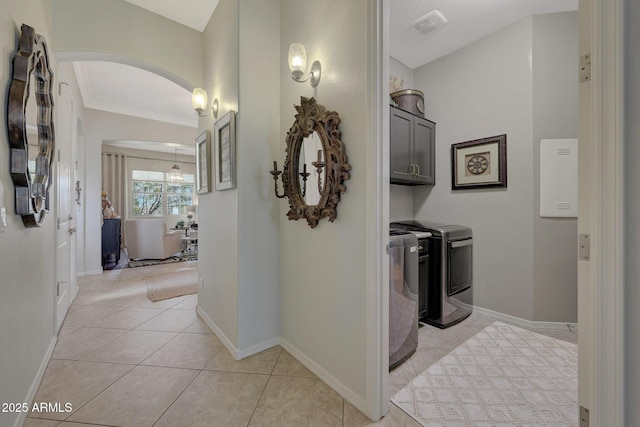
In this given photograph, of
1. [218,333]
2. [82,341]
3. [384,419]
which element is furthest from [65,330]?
[384,419]

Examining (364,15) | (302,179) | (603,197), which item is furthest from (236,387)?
(364,15)

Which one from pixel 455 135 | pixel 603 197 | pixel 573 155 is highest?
pixel 455 135

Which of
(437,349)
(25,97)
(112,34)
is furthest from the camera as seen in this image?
(112,34)

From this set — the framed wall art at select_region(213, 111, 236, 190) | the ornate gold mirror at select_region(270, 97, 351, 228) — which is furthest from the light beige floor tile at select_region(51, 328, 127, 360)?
the ornate gold mirror at select_region(270, 97, 351, 228)

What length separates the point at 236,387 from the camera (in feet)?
5.73

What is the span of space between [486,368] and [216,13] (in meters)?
3.75

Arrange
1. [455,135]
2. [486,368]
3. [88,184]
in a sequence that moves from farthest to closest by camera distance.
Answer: [88,184] < [455,135] < [486,368]

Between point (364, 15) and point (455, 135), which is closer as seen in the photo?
point (364, 15)

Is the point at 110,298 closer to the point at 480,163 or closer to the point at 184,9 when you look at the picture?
the point at 184,9

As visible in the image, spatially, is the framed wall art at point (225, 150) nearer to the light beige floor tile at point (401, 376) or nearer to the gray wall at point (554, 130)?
the light beige floor tile at point (401, 376)

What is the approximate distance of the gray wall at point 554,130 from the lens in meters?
2.57

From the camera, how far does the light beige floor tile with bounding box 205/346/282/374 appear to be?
194cm

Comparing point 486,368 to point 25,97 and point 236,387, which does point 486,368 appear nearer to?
point 236,387

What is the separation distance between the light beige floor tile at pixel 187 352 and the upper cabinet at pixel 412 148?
2299 millimetres
